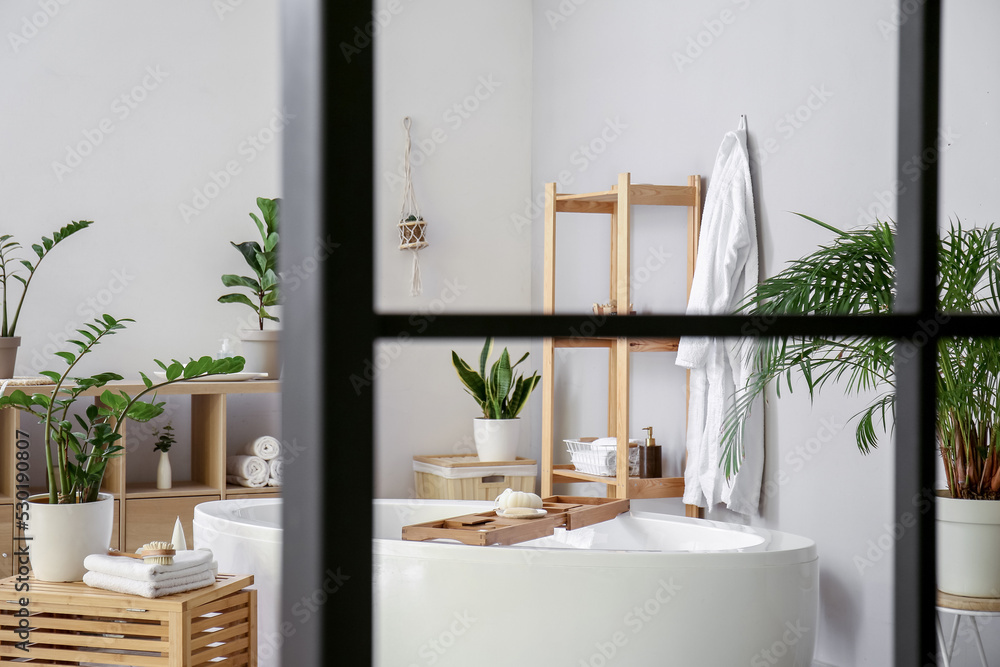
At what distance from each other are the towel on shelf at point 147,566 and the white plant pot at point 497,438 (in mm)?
2228

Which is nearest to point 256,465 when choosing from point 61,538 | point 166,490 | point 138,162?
point 166,490

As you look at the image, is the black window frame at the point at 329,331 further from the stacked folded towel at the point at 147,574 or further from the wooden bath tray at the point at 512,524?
the wooden bath tray at the point at 512,524

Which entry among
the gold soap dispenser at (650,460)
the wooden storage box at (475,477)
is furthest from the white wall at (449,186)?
the gold soap dispenser at (650,460)

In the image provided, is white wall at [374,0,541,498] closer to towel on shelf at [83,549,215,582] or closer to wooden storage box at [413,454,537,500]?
wooden storage box at [413,454,537,500]

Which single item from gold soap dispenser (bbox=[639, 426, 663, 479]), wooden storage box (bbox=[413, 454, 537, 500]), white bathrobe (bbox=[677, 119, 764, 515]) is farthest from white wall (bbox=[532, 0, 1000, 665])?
wooden storage box (bbox=[413, 454, 537, 500])

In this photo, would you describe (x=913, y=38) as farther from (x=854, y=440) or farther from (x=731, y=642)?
(x=854, y=440)

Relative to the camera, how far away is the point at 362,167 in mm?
483

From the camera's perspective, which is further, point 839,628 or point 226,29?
point 226,29

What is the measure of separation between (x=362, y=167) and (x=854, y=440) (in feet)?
9.72

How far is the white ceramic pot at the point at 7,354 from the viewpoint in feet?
12.8

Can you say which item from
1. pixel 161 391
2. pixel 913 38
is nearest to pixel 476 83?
pixel 161 391

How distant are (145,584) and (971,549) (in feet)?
6.36

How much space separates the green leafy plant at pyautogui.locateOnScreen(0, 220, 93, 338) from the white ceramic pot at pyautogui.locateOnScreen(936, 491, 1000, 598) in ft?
10.6

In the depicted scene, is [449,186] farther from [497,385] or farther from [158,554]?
[158,554]
